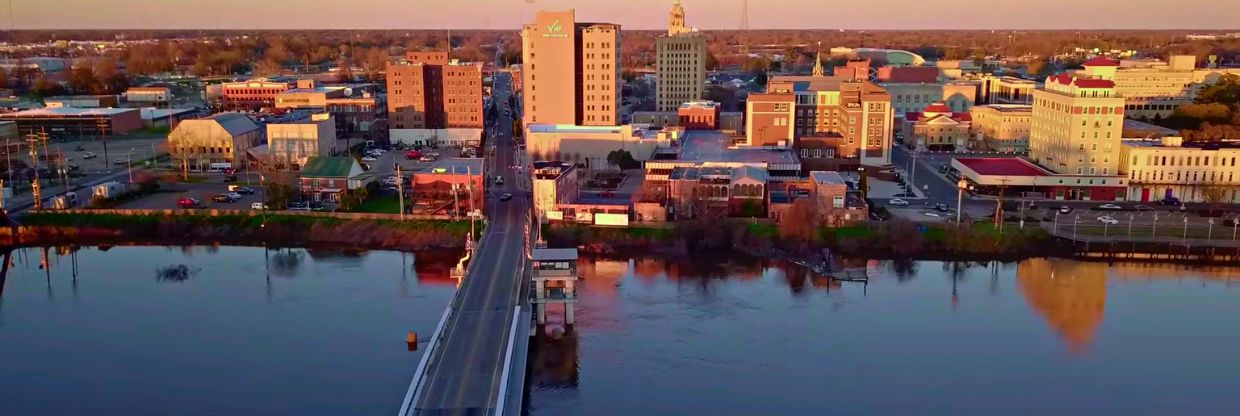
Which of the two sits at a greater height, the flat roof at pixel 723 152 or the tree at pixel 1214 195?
the flat roof at pixel 723 152

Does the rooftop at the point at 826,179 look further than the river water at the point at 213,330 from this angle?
Yes

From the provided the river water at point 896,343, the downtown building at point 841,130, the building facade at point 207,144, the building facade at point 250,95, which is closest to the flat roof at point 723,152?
the downtown building at point 841,130

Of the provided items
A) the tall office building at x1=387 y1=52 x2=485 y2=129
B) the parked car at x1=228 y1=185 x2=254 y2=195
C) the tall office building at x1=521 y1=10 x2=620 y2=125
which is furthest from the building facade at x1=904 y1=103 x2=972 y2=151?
the parked car at x1=228 y1=185 x2=254 y2=195

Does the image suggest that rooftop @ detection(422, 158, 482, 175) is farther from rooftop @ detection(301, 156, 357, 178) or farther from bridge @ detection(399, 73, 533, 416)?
bridge @ detection(399, 73, 533, 416)

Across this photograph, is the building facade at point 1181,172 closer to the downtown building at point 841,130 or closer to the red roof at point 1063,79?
the red roof at point 1063,79

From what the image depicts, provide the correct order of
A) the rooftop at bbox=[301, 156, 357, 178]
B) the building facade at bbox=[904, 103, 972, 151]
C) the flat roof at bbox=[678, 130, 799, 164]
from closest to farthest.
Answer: the rooftop at bbox=[301, 156, 357, 178], the flat roof at bbox=[678, 130, 799, 164], the building facade at bbox=[904, 103, 972, 151]

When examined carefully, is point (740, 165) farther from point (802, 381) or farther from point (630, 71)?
point (630, 71)
